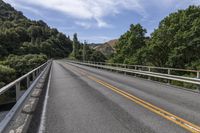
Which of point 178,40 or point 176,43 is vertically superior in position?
point 178,40

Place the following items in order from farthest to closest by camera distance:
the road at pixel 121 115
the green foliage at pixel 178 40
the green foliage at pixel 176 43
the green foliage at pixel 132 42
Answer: the green foliage at pixel 132 42
the green foliage at pixel 178 40
the green foliage at pixel 176 43
the road at pixel 121 115

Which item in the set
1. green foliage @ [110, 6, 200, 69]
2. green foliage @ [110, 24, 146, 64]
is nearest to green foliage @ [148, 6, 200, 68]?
green foliage @ [110, 6, 200, 69]

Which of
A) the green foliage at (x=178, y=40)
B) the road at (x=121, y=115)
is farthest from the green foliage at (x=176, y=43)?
the road at (x=121, y=115)

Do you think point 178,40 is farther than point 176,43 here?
No

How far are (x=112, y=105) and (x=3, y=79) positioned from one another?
78.0ft

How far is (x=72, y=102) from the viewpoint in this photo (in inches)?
352

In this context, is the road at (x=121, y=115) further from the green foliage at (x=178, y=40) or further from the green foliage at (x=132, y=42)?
the green foliage at (x=132, y=42)

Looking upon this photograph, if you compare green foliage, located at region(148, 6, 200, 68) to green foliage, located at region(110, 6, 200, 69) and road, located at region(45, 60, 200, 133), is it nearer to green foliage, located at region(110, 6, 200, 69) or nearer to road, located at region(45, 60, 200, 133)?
green foliage, located at region(110, 6, 200, 69)

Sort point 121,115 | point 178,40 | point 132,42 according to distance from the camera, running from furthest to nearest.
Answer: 1. point 132,42
2. point 178,40
3. point 121,115

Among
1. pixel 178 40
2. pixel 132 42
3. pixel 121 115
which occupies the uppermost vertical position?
pixel 132 42

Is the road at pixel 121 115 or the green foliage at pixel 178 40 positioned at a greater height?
the green foliage at pixel 178 40

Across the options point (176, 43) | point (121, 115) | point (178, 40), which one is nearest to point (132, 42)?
point (176, 43)

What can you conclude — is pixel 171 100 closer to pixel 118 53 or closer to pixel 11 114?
pixel 11 114

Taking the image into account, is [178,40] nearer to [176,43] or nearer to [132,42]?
[176,43]
